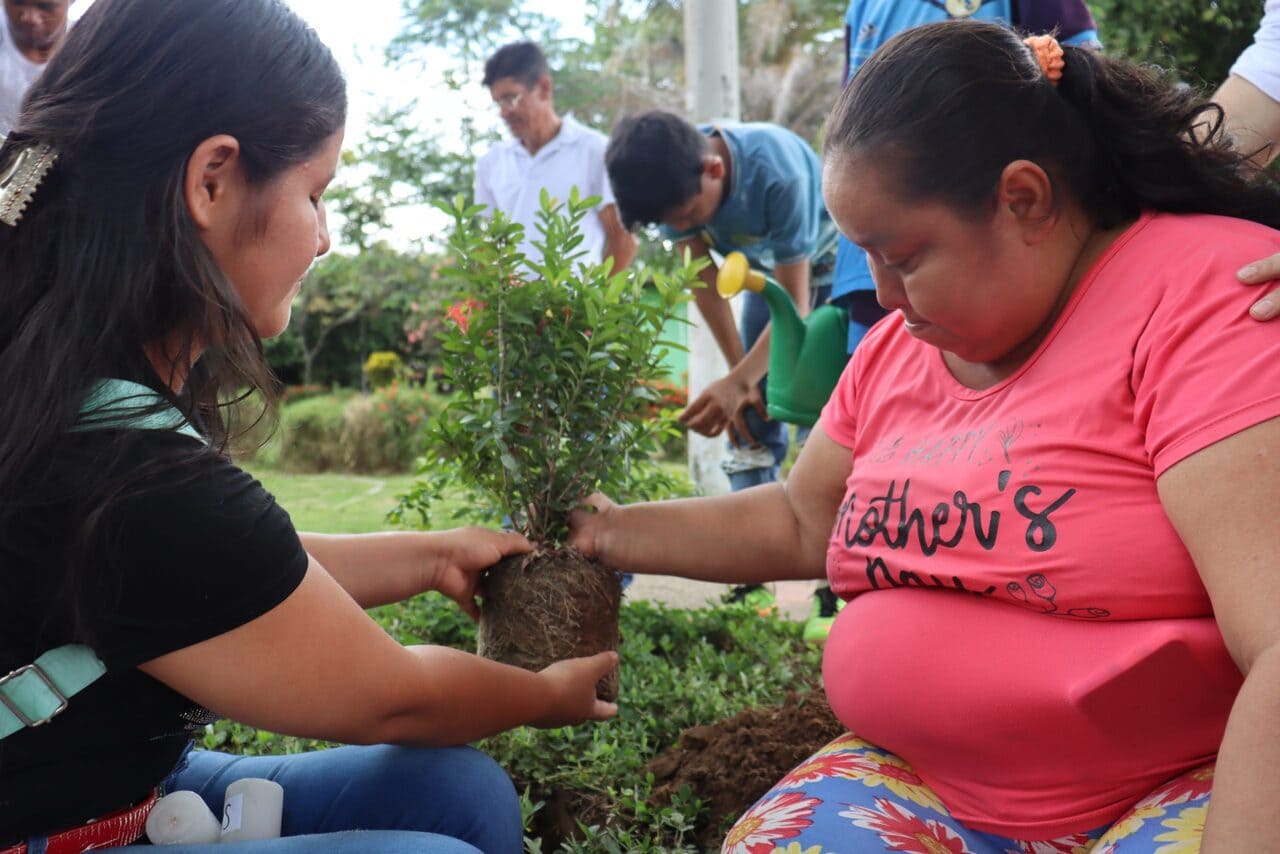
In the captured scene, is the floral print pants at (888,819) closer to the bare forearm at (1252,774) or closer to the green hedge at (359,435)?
the bare forearm at (1252,774)

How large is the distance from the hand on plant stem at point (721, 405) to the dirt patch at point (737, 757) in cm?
131

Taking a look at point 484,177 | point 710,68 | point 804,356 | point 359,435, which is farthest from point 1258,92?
point 359,435

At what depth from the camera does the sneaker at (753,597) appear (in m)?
4.30

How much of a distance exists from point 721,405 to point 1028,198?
219cm

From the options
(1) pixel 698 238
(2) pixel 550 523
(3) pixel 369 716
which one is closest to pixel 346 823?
(3) pixel 369 716

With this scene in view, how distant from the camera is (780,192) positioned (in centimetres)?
420

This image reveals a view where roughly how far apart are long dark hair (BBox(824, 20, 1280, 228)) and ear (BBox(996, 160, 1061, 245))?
2cm

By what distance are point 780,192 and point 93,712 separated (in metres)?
3.32

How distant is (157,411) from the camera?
140 centimetres

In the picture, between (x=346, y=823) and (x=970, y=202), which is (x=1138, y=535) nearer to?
(x=970, y=202)

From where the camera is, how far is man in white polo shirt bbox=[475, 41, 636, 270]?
5723mm

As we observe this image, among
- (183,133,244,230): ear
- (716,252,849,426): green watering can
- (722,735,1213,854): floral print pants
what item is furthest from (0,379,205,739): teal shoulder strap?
(716,252,849,426): green watering can

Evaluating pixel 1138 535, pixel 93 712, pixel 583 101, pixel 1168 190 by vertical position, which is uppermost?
pixel 1168 190

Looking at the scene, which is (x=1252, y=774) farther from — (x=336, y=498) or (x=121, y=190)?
(x=336, y=498)
